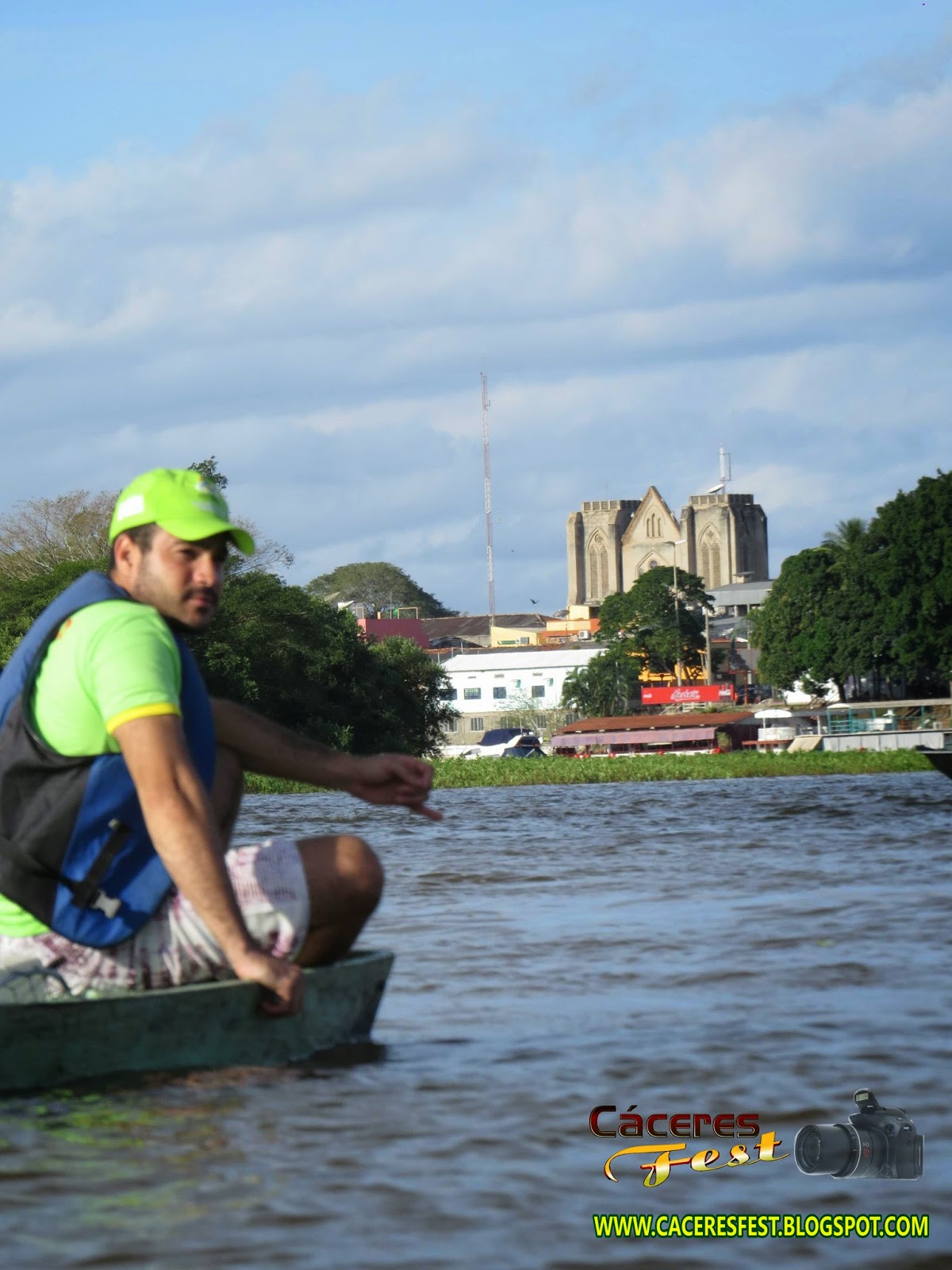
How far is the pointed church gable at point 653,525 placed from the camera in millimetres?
174750

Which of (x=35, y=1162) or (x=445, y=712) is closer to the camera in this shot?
(x=35, y=1162)

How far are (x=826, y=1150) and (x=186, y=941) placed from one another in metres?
1.44

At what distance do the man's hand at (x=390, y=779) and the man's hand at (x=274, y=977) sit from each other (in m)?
0.64

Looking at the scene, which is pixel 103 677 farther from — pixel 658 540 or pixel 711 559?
pixel 711 559

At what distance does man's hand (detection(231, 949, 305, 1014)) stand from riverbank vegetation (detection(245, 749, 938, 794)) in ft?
101

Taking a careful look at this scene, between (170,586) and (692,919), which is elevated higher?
(170,586)

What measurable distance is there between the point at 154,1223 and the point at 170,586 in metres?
1.45

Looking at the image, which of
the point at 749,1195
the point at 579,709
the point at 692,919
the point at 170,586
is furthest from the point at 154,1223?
the point at 579,709

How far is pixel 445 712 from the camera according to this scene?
58.3 metres

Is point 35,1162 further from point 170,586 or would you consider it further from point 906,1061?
point 906,1061

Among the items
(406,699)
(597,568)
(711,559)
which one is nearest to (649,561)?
(711,559)

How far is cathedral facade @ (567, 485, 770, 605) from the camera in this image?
175375mm

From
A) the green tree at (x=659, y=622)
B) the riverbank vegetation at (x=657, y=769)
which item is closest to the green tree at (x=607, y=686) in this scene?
the green tree at (x=659, y=622)

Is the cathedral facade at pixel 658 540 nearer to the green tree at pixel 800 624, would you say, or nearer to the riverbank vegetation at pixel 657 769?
the green tree at pixel 800 624
